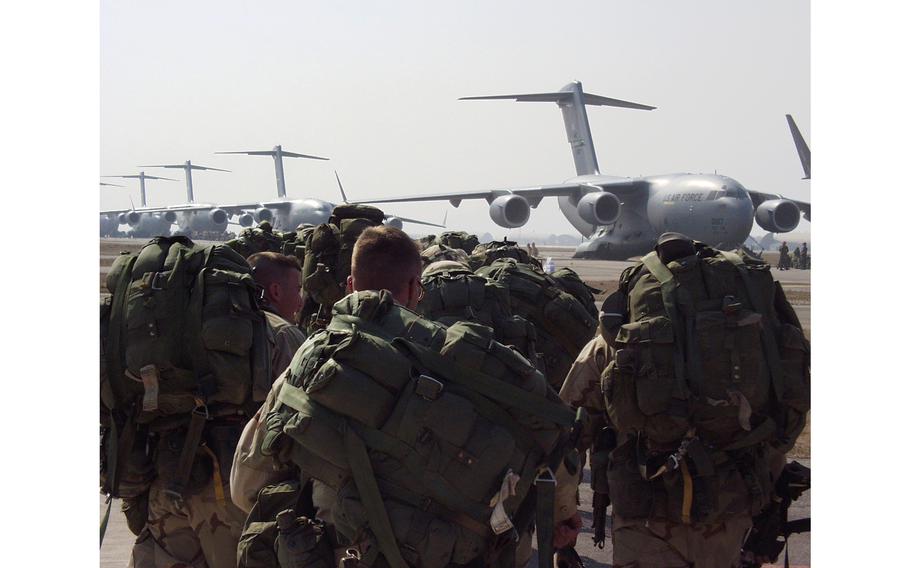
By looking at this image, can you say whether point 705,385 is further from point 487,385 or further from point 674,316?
point 487,385

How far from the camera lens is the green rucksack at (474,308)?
4539mm

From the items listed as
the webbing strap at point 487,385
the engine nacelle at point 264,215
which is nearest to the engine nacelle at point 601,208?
the engine nacelle at point 264,215

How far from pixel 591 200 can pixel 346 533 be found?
32802 millimetres

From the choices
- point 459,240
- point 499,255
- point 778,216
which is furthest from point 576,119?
point 499,255

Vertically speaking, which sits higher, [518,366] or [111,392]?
[518,366]

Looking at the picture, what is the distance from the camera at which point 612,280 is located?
29.0m

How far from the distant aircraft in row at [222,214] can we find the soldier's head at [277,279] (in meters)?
35.7

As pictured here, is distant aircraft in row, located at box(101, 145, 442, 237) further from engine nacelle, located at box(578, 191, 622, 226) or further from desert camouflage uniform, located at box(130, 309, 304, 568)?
desert camouflage uniform, located at box(130, 309, 304, 568)

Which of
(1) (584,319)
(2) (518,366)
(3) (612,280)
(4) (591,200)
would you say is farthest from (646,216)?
(2) (518,366)

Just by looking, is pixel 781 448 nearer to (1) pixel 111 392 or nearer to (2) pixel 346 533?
(2) pixel 346 533

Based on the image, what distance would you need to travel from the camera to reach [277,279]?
460 centimetres

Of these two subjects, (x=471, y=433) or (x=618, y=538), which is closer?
(x=471, y=433)

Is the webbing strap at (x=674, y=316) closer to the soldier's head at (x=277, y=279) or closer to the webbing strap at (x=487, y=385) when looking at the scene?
the webbing strap at (x=487, y=385)

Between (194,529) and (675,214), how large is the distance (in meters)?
31.2
